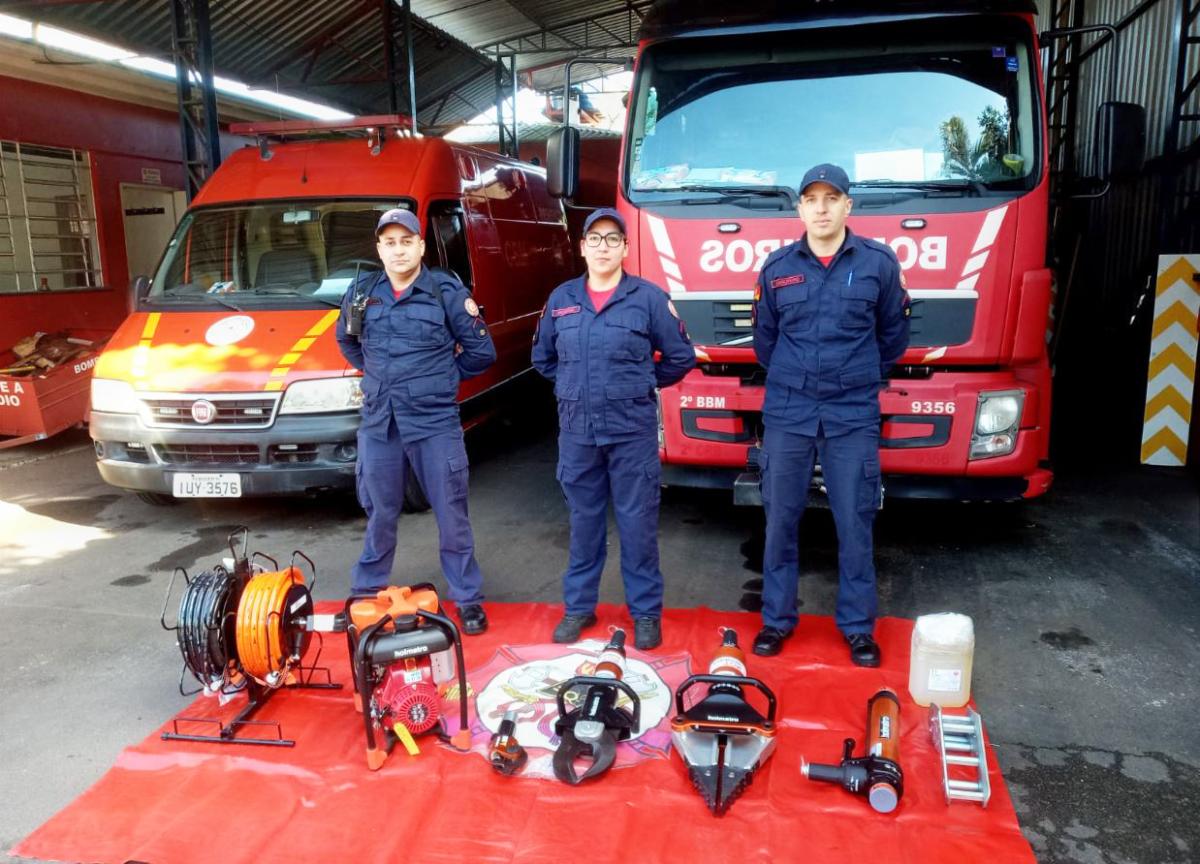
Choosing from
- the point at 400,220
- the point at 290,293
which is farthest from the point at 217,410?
the point at 400,220

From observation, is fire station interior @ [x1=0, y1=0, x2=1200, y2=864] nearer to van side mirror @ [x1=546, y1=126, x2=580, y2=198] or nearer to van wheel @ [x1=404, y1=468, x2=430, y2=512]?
van side mirror @ [x1=546, y1=126, x2=580, y2=198]

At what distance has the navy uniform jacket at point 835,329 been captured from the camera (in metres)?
3.61

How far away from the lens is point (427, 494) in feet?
13.6

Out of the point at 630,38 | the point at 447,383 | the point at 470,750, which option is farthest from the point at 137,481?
the point at 630,38

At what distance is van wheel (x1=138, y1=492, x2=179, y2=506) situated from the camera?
6207 mm

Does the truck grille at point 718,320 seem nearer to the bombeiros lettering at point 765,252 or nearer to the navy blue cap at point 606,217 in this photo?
the bombeiros lettering at point 765,252

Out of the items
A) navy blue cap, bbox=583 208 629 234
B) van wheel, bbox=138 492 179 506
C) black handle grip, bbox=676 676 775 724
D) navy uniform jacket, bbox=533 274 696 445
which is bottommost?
van wheel, bbox=138 492 179 506

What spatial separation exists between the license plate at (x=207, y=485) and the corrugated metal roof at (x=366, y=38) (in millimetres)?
6388

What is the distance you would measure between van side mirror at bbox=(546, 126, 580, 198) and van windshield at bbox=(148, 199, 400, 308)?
1559 millimetres

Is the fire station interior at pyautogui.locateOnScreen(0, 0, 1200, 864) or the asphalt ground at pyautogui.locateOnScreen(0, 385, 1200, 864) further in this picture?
the asphalt ground at pyautogui.locateOnScreen(0, 385, 1200, 864)

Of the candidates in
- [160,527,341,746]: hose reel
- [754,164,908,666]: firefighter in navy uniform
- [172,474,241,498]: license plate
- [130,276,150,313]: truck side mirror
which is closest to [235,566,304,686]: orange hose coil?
[160,527,341,746]: hose reel

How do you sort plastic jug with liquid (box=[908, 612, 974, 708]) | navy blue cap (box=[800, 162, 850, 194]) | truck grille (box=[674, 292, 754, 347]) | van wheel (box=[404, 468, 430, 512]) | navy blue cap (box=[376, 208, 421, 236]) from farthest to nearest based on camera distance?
van wheel (box=[404, 468, 430, 512]) → truck grille (box=[674, 292, 754, 347]) → navy blue cap (box=[376, 208, 421, 236]) → navy blue cap (box=[800, 162, 850, 194]) → plastic jug with liquid (box=[908, 612, 974, 708])

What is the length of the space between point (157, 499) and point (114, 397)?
1.05 meters

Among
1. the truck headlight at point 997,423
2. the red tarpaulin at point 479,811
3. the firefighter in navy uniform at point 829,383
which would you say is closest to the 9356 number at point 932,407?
the truck headlight at point 997,423
